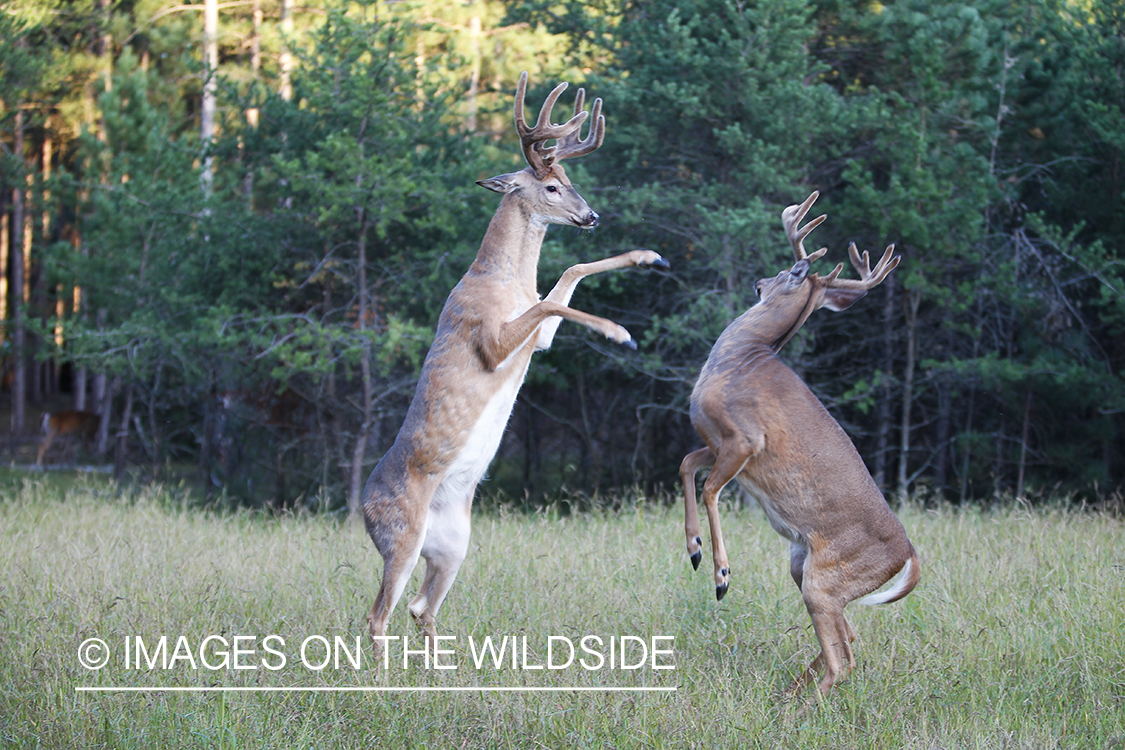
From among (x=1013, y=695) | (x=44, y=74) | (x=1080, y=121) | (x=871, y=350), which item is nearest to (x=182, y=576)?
(x=1013, y=695)

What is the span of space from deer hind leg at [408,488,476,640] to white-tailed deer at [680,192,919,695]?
138cm

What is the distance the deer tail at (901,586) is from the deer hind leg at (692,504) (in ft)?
2.70

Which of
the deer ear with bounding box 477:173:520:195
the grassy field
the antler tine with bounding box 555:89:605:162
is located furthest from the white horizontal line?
the antler tine with bounding box 555:89:605:162

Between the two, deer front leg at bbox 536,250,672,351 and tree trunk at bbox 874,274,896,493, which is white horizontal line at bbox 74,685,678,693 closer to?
deer front leg at bbox 536,250,672,351

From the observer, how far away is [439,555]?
5.57 meters

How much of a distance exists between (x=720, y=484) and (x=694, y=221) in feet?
27.7

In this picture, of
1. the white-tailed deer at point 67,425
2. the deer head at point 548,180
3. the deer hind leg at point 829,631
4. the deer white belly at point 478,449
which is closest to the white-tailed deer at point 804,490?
the deer hind leg at point 829,631

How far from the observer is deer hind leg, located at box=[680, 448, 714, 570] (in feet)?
15.5

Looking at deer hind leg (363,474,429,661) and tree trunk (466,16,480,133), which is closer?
deer hind leg (363,474,429,661)

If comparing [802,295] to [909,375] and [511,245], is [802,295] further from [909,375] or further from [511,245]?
[909,375]

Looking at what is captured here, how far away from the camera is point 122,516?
31.0 ft

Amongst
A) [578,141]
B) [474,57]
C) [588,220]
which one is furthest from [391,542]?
[474,57]

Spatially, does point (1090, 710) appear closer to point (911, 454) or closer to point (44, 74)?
point (911, 454)

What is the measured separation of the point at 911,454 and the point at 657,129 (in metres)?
6.69
